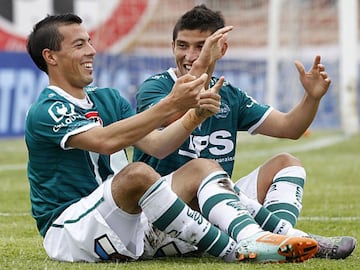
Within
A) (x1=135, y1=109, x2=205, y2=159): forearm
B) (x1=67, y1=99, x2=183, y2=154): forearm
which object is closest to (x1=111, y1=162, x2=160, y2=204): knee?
(x1=67, y1=99, x2=183, y2=154): forearm

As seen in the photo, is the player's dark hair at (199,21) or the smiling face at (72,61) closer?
the smiling face at (72,61)

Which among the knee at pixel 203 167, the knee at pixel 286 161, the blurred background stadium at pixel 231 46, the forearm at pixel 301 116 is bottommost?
the blurred background stadium at pixel 231 46

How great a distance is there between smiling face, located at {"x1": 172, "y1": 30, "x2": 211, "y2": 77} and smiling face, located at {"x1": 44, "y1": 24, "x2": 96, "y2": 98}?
2.28ft

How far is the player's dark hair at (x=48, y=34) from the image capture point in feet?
18.9

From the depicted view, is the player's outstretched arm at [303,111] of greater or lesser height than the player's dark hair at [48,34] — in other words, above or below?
below

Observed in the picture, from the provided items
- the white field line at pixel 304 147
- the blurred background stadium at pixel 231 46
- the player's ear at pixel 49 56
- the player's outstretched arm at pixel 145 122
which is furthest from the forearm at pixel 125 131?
the blurred background stadium at pixel 231 46

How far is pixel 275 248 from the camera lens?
5.31 metres

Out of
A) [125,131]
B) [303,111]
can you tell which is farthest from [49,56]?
[303,111]

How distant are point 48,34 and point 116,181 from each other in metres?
0.96

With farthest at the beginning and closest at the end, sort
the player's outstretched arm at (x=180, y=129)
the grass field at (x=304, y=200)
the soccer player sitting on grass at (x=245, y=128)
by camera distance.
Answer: the soccer player sitting on grass at (x=245, y=128) → the grass field at (x=304, y=200) → the player's outstretched arm at (x=180, y=129)

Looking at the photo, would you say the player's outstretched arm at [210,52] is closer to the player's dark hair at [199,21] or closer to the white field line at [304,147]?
the player's dark hair at [199,21]

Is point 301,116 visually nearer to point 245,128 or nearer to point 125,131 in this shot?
point 245,128

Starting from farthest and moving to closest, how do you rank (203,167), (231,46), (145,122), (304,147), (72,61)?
1. (231,46)
2. (304,147)
3. (72,61)
4. (203,167)
5. (145,122)

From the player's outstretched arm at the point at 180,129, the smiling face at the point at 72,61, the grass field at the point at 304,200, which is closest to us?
the player's outstretched arm at the point at 180,129
